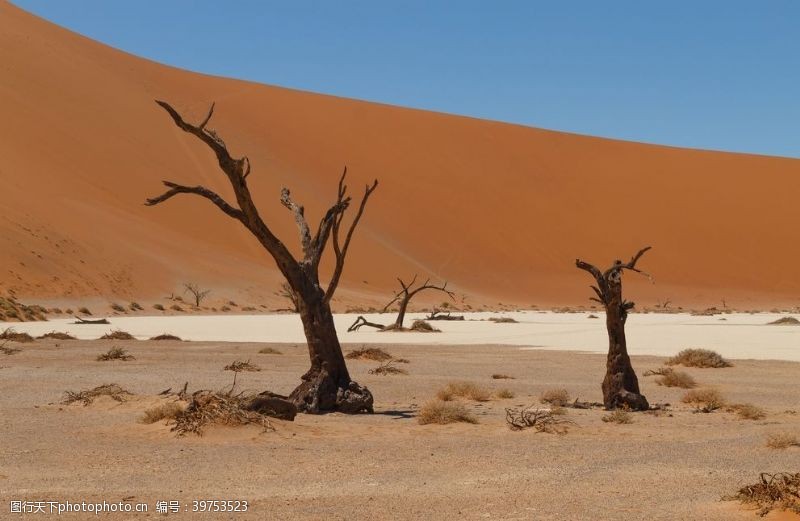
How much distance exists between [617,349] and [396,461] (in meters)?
4.78

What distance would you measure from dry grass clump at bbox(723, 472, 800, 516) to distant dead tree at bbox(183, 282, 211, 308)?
43.9 m

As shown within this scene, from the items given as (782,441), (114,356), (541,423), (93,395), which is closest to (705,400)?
(541,423)

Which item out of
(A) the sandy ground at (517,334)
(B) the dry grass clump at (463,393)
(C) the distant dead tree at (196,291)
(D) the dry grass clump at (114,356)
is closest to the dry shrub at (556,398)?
(B) the dry grass clump at (463,393)

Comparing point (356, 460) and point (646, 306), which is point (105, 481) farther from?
point (646, 306)

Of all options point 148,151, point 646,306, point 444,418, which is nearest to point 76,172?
point 148,151

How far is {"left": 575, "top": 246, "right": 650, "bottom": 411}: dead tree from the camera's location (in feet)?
41.5

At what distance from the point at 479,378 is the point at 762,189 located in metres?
85.1

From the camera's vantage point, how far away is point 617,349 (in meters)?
12.7

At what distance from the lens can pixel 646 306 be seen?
2719 inches

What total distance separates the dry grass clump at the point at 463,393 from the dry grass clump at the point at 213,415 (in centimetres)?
405

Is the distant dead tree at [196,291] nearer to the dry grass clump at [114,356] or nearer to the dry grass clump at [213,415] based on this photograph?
the dry grass clump at [114,356]

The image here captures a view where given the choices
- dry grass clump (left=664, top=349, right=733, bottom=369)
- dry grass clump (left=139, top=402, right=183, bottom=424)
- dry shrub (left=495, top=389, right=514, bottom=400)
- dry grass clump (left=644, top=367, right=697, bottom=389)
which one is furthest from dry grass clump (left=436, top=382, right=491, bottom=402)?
dry grass clump (left=664, top=349, right=733, bottom=369)

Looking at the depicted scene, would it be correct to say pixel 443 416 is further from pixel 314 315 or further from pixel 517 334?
pixel 517 334

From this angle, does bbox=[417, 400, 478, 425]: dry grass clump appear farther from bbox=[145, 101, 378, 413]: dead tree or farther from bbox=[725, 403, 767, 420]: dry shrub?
bbox=[725, 403, 767, 420]: dry shrub
